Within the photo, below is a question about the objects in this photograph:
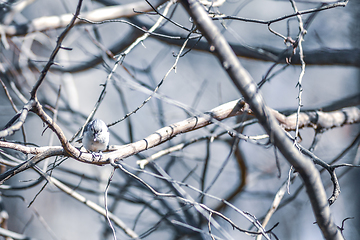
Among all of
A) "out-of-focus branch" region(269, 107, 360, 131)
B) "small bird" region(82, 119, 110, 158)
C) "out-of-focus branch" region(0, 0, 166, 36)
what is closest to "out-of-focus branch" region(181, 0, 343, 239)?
"out-of-focus branch" region(269, 107, 360, 131)

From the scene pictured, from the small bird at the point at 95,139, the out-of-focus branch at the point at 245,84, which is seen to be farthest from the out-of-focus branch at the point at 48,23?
the out-of-focus branch at the point at 245,84

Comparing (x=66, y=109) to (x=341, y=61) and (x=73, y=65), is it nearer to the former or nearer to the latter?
(x=73, y=65)

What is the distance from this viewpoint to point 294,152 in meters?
0.65

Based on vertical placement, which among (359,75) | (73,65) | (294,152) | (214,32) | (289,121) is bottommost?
(294,152)

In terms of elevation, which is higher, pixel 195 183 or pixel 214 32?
pixel 195 183

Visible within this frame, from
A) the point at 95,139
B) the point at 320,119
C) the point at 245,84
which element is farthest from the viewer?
the point at 320,119

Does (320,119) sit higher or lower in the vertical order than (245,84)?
higher

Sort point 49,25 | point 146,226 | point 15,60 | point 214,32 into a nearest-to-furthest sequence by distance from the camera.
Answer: point 214,32 → point 49,25 → point 15,60 → point 146,226

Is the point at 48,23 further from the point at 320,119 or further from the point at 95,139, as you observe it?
the point at 320,119

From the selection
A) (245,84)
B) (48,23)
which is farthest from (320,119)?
(48,23)

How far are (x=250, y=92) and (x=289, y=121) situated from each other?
974mm

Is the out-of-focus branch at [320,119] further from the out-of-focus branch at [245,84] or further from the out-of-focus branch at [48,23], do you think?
the out-of-focus branch at [48,23]

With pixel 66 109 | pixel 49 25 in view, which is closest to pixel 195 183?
pixel 66 109

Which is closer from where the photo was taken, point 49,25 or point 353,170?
Result: point 49,25
